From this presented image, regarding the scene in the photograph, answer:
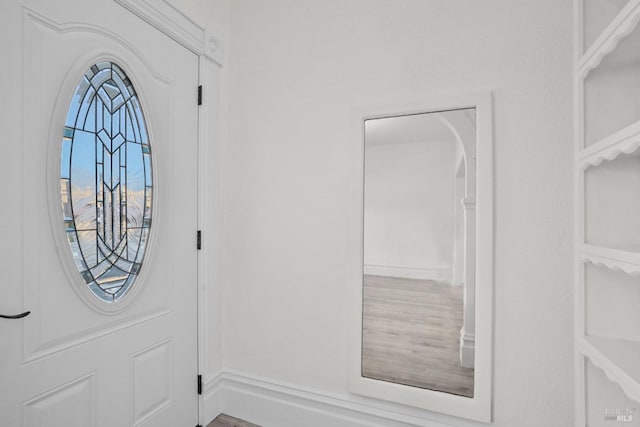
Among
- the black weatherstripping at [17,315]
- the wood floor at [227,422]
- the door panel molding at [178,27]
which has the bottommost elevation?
the wood floor at [227,422]

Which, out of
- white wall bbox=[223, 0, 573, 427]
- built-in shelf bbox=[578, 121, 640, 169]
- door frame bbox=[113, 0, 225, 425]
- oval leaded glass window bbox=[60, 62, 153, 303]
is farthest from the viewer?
door frame bbox=[113, 0, 225, 425]

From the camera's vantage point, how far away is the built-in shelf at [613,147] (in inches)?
37.3

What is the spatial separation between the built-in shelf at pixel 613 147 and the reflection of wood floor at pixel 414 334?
0.75 metres

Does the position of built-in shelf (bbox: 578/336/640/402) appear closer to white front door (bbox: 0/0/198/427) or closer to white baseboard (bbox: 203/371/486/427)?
white baseboard (bbox: 203/371/486/427)

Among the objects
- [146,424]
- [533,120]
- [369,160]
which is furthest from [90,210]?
[533,120]

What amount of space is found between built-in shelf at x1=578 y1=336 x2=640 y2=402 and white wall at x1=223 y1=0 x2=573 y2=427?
16 centimetres

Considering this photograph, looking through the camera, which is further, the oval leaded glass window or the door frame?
the door frame

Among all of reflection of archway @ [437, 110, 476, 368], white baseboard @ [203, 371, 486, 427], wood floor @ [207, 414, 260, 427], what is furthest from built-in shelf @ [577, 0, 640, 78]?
→ wood floor @ [207, 414, 260, 427]

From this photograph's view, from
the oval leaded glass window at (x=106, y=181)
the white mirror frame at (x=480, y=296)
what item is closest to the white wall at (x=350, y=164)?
the white mirror frame at (x=480, y=296)

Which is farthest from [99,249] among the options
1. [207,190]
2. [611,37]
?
[611,37]

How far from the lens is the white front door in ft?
3.70

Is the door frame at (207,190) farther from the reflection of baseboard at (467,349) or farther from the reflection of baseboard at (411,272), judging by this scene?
the reflection of baseboard at (467,349)

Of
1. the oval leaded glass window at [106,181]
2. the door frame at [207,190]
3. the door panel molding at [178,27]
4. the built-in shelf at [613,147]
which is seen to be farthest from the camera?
the door frame at [207,190]

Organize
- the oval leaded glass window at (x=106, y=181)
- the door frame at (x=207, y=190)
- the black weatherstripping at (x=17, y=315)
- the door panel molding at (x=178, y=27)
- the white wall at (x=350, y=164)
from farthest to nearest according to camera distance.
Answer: the door frame at (x=207, y=190) < the door panel molding at (x=178, y=27) < the white wall at (x=350, y=164) < the oval leaded glass window at (x=106, y=181) < the black weatherstripping at (x=17, y=315)
